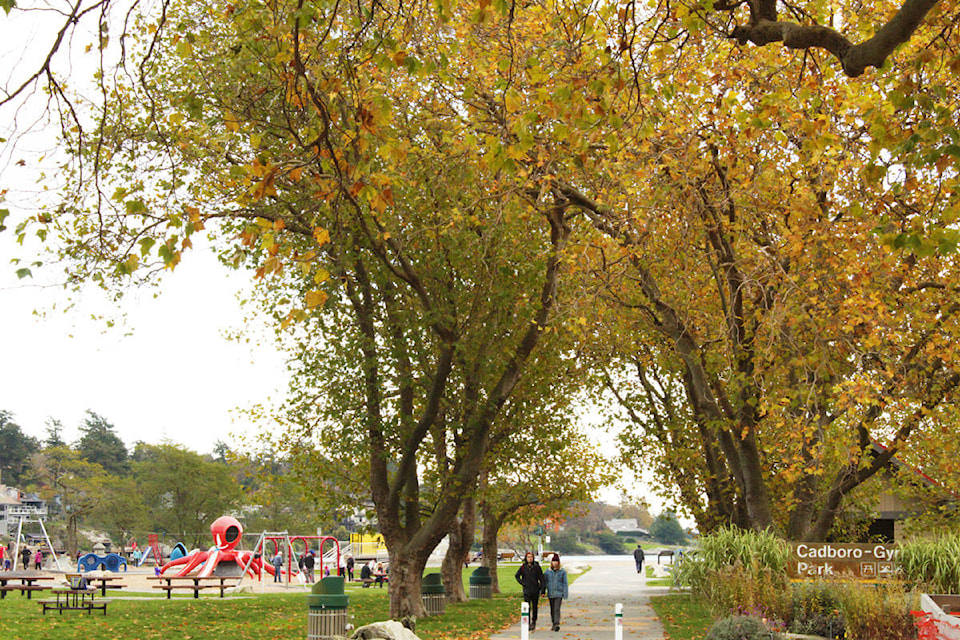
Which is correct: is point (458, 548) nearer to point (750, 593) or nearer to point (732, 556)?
point (732, 556)

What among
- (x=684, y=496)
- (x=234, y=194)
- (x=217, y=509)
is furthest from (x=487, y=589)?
(x=217, y=509)

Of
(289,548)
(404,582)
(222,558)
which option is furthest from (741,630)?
(289,548)

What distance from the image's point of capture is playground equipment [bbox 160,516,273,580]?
134 feet

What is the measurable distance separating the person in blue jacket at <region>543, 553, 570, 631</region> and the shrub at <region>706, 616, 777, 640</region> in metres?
7.05

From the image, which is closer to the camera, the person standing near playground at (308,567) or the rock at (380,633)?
the rock at (380,633)

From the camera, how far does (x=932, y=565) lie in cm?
1464

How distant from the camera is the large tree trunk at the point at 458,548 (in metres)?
27.0

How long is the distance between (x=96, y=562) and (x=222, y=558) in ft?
29.4

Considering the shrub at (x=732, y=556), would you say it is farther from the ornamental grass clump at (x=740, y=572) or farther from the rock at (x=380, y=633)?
the rock at (x=380, y=633)

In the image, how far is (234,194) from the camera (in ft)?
51.3

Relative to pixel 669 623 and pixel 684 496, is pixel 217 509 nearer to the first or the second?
pixel 684 496

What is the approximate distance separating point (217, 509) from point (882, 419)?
6534 centimetres

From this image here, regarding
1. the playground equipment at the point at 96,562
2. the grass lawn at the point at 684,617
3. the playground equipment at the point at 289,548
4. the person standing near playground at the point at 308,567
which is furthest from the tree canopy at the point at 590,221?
the playground equipment at the point at 96,562

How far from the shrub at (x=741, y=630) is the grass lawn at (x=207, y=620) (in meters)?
6.24
